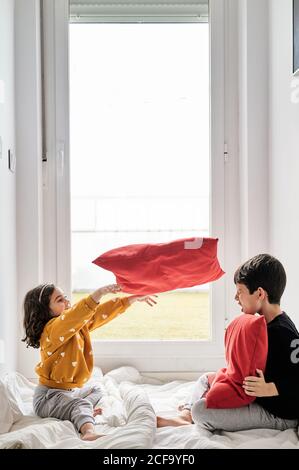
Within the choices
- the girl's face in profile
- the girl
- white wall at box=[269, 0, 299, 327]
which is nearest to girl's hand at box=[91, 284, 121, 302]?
the girl

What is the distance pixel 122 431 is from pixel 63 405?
0.30 m

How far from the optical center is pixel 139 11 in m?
2.08

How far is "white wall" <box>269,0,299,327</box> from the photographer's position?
1673 millimetres

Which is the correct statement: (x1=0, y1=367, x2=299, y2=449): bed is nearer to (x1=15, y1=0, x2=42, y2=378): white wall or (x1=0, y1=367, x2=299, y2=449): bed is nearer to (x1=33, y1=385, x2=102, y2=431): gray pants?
(x1=33, y1=385, x2=102, y2=431): gray pants

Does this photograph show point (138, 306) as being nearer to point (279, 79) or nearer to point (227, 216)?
point (227, 216)

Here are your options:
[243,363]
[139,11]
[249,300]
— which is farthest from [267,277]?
[139,11]

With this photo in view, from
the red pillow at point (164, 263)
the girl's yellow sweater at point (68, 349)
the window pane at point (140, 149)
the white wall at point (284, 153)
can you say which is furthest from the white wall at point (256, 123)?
the girl's yellow sweater at point (68, 349)

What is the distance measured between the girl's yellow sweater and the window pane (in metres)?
0.45

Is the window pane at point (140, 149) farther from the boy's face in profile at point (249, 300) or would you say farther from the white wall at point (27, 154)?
the boy's face in profile at point (249, 300)

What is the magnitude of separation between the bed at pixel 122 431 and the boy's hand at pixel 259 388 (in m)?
0.09

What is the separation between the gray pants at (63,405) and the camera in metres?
1.48

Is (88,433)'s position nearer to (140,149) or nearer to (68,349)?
(68,349)

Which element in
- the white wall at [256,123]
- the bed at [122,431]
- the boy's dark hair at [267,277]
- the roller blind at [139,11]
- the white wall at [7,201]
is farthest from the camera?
the roller blind at [139,11]
